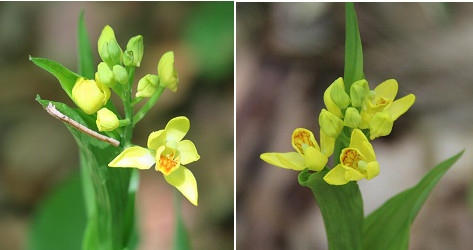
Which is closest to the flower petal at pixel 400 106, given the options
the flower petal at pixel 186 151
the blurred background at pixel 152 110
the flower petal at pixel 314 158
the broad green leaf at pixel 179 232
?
the flower petal at pixel 314 158

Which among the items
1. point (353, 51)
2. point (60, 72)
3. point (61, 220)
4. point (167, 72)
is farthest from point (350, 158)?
point (61, 220)

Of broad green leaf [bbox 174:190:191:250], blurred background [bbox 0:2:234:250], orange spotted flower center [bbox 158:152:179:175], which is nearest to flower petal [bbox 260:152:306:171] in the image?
orange spotted flower center [bbox 158:152:179:175]

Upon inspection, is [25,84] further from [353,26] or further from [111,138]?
[353,26]

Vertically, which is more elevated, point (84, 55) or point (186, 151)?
point (84, 55)

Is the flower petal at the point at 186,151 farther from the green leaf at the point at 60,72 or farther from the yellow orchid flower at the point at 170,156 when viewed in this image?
the green leaf at the point at 60,72

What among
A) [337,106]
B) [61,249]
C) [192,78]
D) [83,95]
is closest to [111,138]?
[83,95]

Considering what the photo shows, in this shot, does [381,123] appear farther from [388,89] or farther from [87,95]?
[87,95]
